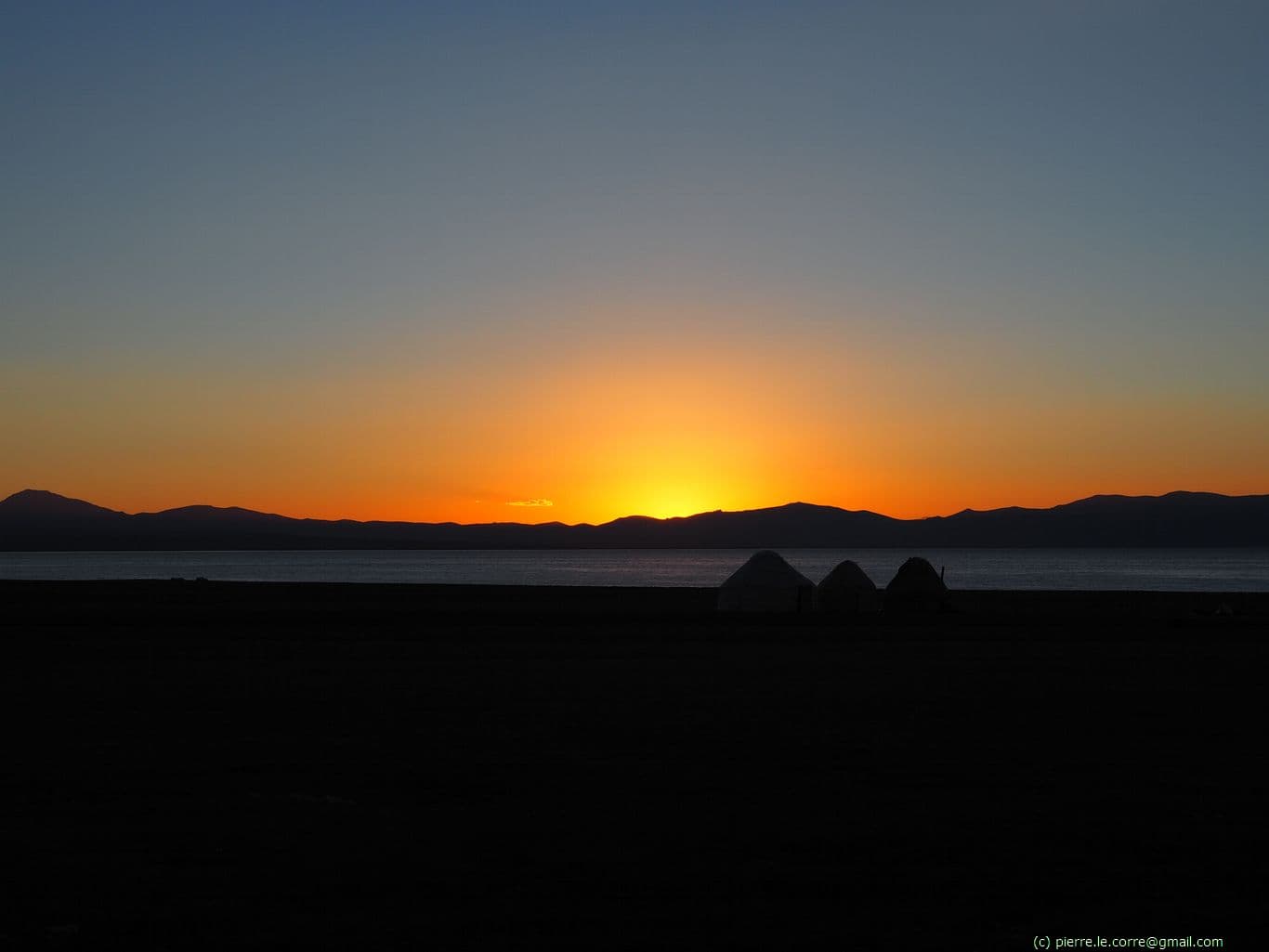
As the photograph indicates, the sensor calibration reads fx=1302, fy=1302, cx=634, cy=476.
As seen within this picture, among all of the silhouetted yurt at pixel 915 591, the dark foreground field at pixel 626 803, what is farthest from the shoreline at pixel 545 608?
the dark foreground field at pixel 626 803

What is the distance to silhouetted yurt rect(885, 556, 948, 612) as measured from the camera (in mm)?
46469

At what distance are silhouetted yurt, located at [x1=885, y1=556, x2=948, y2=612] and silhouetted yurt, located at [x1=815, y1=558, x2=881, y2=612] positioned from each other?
3.35ft

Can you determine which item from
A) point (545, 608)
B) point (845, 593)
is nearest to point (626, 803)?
point (845, 593)

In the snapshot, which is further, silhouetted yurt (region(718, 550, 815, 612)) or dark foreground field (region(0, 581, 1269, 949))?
silhouetted yurt (region(718, 550, 815, 612))

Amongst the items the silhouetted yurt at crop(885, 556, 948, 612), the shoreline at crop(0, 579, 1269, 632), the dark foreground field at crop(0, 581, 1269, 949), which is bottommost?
the dark foreground field at crop(0, 581, 1269, 949)

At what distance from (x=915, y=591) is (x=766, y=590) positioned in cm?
532

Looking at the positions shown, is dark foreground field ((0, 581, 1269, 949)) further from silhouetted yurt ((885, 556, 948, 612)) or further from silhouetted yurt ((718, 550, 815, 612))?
silhouetted yurt ((718, 550, 815, 612))

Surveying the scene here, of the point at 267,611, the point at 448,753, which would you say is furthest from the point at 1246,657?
the point at 267,611

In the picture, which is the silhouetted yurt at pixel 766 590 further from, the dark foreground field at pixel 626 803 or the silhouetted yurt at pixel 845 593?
the dark foreground field at pixel 626 803

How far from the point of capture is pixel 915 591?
46562 mm

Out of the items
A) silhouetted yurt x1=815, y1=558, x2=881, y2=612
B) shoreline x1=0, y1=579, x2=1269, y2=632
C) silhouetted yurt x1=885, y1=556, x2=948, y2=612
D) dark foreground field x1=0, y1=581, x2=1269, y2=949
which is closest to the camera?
dark foreground field x1=0, y1=581, x2=1269, y2=949

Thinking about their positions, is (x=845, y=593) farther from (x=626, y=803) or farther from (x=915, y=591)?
(x=626, y=803)

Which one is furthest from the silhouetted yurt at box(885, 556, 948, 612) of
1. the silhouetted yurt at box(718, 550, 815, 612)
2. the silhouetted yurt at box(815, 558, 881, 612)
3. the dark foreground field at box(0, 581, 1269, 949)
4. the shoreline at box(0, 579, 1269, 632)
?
the dark foreground field at box(0, 581, 1269, 949)

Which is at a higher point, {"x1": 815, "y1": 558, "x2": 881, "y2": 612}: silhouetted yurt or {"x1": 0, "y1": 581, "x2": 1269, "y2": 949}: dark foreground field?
{"x1": 815, "y1": 558, "x2": 881, "y2": 612}: silhouetted yurt
